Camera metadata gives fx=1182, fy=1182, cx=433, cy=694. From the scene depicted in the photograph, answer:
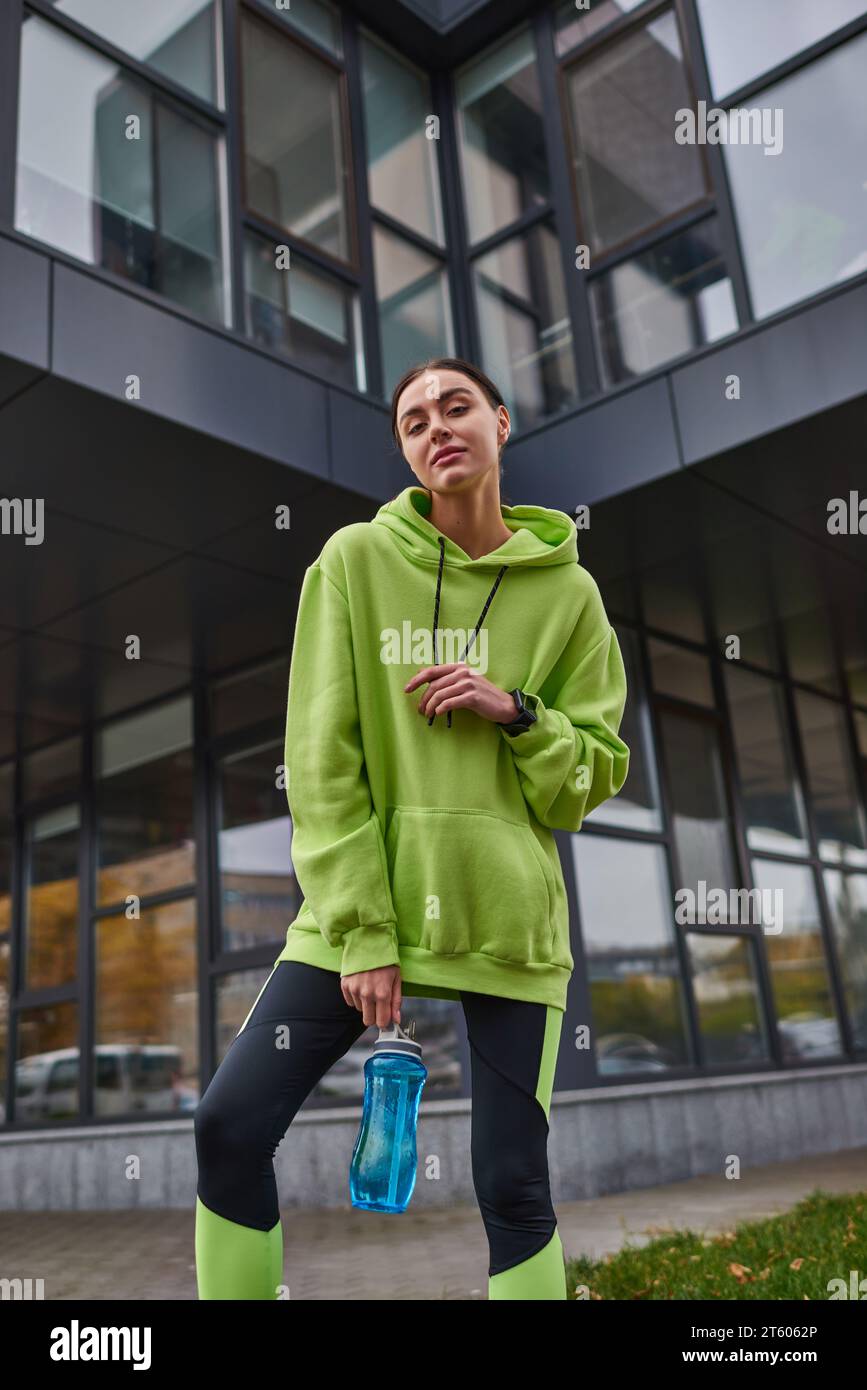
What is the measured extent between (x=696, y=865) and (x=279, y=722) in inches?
129

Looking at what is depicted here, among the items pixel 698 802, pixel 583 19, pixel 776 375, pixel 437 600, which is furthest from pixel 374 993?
pixel 583 19

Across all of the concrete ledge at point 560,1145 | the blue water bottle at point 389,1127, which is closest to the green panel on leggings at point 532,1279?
the blue water bottle at point 389,1127

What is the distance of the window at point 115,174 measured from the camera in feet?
20.0

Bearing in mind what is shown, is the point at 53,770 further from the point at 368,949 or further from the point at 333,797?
the point at 368,949

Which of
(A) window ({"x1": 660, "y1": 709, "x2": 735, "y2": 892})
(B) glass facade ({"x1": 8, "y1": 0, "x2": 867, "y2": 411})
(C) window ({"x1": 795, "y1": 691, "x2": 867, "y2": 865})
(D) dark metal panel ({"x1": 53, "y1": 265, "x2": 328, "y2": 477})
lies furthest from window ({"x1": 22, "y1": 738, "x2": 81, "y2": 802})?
(C) window ({"x1": 795, "y1": 691, "x2": 867, "y2": 865})

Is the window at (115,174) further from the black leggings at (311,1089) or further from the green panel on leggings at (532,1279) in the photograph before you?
the green panel on leggings at (532,1279)

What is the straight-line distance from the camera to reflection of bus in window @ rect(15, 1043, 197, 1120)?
837 cm

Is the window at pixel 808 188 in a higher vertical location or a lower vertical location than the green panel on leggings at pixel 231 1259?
higher

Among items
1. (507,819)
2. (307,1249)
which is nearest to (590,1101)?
(307,1249)

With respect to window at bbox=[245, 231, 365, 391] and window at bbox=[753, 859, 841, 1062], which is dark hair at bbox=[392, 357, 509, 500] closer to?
window at bbox=[245, 231, 365, 391]

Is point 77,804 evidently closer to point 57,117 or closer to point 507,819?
point 57,117

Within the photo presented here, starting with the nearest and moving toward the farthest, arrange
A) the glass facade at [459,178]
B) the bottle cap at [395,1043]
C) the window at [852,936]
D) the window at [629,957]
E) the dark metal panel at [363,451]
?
1. the bottle cap at [395,1043]
2. the dark metal panel at [363,451]
3. the glass facade at [459,178]
4. the window at [629,957]
5. the window at [852,936]

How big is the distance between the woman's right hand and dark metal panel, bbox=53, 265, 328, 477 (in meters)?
4.12

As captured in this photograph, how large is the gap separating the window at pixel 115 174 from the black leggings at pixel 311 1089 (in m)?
5.01
